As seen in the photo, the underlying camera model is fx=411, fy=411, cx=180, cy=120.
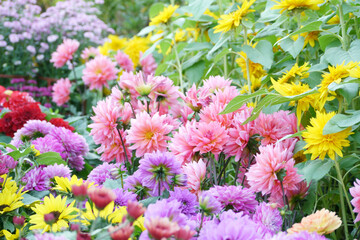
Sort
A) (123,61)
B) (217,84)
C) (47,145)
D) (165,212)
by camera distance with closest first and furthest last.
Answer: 1. (165,212)
2. (217,84)
3. (47,145)
4. (123,61)

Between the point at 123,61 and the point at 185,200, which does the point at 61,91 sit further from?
the point at 185,200

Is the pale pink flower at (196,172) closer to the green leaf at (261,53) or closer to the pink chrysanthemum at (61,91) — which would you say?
the green leaf at (261,53)

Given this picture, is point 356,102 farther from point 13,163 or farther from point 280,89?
point 13,163

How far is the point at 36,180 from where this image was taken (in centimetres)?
109

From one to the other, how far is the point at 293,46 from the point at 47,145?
78cm

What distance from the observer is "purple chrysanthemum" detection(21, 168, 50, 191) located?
109 centimetres

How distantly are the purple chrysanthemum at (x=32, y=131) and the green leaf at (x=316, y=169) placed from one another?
2.87 ft

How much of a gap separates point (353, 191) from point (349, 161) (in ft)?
0.61

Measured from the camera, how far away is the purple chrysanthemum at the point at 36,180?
1090mm

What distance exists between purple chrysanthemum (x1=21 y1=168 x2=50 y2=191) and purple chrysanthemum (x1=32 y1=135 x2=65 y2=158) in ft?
0.48

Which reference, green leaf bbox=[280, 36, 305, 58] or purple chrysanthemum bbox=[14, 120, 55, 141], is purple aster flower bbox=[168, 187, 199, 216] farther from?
purple chrysanthemum bbox=[14, 120, 55, 141]

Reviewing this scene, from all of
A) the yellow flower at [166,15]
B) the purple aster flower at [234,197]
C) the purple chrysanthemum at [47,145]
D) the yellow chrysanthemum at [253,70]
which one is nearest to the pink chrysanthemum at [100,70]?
the yellow flower at [166,15]

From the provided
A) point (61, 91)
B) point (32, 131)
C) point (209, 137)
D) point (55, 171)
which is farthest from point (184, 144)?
point (61, 91)

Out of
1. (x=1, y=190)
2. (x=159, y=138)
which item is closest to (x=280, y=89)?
(x=159, y=138)
